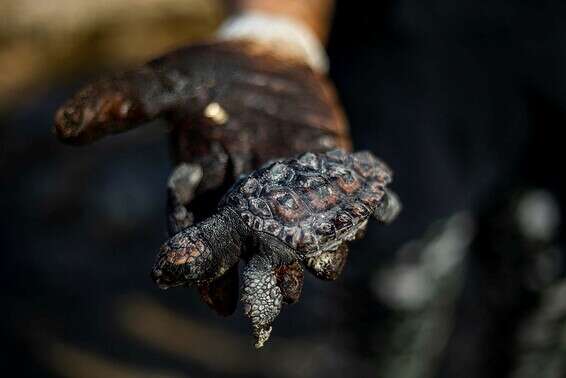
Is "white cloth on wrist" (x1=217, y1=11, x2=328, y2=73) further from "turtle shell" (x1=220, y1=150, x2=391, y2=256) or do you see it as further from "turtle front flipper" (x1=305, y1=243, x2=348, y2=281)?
"turtle front flipper" (x1=305, y1=243, x2=348, y2=281)

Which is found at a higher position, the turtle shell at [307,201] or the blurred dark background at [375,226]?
the turtle shell at [307,201]

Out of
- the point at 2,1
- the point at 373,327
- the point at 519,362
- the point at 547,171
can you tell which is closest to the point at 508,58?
the point at 547,171

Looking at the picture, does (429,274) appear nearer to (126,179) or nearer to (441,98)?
(441,98)

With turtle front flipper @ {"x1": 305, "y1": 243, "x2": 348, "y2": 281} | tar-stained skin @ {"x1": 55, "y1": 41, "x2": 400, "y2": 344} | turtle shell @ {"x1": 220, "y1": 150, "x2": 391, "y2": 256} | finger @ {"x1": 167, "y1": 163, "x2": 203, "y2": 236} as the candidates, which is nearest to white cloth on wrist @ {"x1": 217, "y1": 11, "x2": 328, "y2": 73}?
tar-stained skin @ {"x1": 55, "y1": 41, "x2": 400, "y2": 344}

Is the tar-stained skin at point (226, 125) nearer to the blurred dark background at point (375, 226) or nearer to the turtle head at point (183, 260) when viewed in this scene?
the turtle head at point (183, 260)

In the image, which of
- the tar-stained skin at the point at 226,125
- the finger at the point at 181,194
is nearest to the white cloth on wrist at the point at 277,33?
the tar-stained skin at the point at 226,125

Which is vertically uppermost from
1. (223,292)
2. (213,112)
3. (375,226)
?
(213,112)

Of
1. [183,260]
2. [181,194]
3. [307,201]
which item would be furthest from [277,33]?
[183,260]

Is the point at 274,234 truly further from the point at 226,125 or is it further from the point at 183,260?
the point at 226,125
